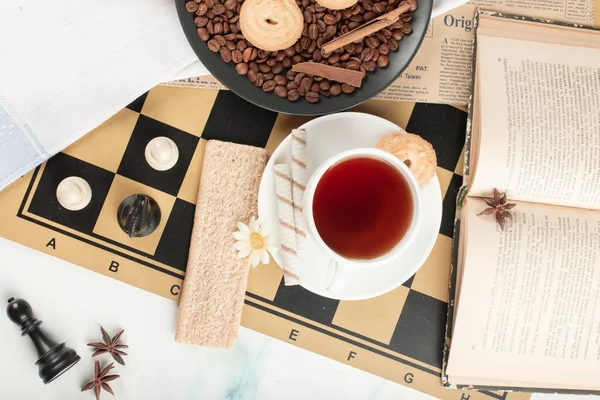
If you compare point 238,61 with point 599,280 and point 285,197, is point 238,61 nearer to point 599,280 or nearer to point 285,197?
point 285,197

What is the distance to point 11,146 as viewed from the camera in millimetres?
1018

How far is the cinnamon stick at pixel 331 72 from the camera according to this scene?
Answer: 934mm

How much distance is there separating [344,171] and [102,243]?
53 cm

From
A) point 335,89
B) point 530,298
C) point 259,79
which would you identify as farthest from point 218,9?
point 530,298

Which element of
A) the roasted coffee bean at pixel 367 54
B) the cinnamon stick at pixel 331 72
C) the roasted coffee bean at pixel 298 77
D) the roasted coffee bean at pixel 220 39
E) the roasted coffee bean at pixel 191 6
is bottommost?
the roasted coffee bean at pixel 220 39

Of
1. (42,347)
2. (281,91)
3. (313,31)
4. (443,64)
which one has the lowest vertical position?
(42,347)

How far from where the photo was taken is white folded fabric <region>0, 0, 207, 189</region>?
1004mm

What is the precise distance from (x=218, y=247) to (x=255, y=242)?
105 mm

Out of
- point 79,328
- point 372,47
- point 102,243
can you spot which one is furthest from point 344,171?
point 79,328

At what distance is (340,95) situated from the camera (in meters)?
0.95

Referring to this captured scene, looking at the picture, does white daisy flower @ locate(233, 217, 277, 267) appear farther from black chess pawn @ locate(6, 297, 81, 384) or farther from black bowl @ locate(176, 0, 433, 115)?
black chess pawn @ locate(6, 297, 81, 384)

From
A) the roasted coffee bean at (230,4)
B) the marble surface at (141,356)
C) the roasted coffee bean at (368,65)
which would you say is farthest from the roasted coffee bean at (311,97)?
the marble surface at (141,356)

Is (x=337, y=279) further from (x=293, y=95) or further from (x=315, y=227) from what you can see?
(x=293, y=95)

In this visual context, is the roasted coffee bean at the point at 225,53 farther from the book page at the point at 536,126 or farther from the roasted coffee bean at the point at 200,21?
the book page at the point at 536,126
